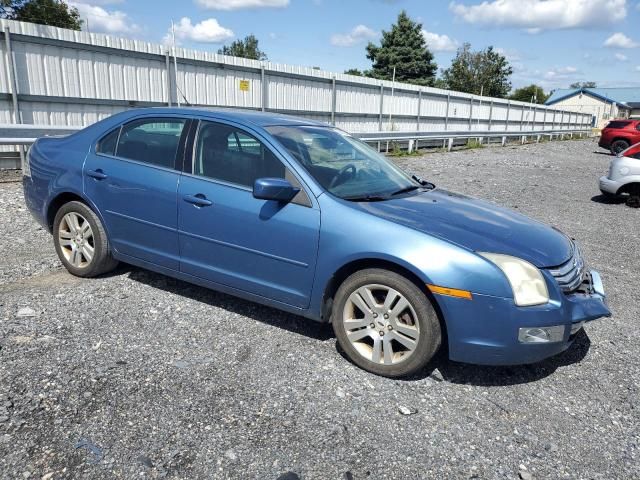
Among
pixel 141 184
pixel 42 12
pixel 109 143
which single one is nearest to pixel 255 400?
pixel 141 184

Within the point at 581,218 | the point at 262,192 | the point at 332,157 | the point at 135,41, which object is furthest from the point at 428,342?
the point at 135,41

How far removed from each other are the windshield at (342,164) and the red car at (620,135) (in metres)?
23.7

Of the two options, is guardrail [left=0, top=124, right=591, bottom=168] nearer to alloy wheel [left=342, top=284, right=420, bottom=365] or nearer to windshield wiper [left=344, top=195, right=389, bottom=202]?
windshield wiper [left=344, top=195, right=389, bottom=202]

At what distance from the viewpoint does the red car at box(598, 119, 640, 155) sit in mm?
23719

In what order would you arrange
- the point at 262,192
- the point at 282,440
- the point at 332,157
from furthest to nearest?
the point at 332,157
the point at 262,192
the point at 282,440

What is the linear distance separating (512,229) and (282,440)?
214cm

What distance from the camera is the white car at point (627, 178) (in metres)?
10.5

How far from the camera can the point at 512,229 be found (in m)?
3.65

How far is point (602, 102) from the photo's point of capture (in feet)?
256

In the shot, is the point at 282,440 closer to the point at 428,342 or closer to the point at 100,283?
the point at 428,342

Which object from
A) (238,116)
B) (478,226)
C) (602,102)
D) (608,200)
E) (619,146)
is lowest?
(608,200)

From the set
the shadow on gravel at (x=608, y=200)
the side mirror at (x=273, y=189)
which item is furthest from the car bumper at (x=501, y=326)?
the shadow on gravel at (x=608, y=200)

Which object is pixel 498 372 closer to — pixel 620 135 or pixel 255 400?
pixel 255 400

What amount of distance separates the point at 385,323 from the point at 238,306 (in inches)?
61.1
